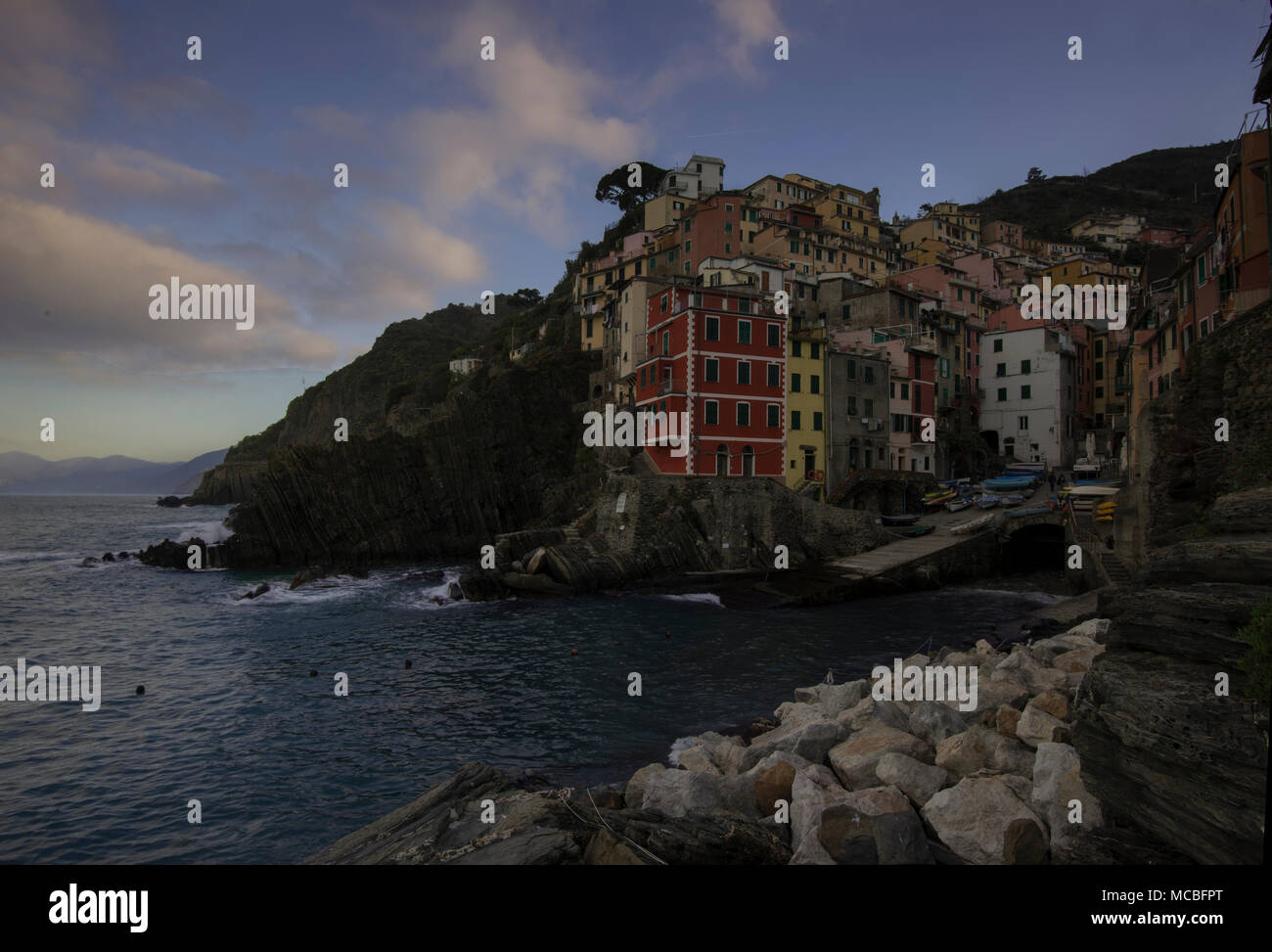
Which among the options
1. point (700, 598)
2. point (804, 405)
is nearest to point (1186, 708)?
point (700, 598)

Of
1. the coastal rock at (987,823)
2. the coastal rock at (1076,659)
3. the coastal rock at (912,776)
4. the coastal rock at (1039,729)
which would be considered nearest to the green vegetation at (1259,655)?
the coastal rock at (987,823)

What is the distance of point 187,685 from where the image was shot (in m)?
22.8

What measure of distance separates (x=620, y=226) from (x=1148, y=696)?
95409 mm

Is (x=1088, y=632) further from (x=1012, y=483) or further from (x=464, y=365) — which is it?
(x=464, y=365)

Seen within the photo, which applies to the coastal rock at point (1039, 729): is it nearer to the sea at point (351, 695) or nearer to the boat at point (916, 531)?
the sea at point (351, 695)

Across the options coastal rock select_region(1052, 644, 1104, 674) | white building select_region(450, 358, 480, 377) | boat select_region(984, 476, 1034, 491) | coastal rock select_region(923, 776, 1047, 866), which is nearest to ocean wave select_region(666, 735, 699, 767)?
coastal rock select_region(923, 776, 1047, 866)

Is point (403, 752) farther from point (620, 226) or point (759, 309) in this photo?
point (620, 226)

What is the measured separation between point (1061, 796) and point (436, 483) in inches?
2277

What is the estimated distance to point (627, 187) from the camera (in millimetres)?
98562

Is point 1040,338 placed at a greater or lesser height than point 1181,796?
greater

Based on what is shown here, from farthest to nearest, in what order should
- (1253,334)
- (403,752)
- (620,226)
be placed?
(620,226) < (403,752) < (1253,334)

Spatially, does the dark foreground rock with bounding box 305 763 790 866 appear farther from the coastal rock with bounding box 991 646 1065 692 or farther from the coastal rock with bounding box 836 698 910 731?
the coastal rock with bounding box 991 646 1065 692

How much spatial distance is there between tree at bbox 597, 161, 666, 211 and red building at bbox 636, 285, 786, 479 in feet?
200

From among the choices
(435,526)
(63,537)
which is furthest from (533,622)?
(63,537)
